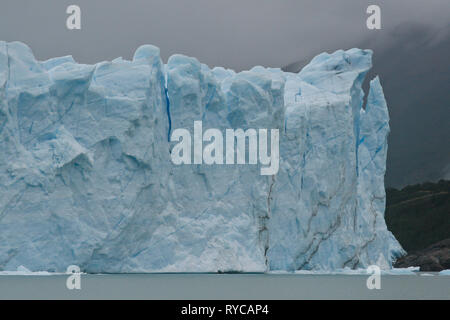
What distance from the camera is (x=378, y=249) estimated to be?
91.8 feet

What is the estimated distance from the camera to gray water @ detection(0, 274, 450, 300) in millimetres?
17891

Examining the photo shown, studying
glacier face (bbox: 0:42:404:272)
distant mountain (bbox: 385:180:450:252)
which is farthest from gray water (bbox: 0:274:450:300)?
distant mountain (bbox: 385:180:450:252)

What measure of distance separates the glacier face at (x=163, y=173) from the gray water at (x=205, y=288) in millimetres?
621

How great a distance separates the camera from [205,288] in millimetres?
19797

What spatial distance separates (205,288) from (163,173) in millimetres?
3737

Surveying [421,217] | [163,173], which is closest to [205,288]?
[163,173]

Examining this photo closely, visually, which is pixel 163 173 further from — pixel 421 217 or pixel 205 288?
pixel 421 217

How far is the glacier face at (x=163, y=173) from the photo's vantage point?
2061 cm

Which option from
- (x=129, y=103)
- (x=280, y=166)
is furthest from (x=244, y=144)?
(x=129, y=103)

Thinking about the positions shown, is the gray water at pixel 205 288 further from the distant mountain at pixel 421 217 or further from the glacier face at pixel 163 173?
the distant mountain at pixel 421 217

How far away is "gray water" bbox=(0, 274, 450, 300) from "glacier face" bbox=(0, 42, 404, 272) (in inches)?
24.5

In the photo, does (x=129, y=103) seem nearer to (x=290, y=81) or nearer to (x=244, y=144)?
(x=244, y=144)

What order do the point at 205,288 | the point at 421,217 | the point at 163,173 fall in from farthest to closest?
the point at 421,217, the point at 163,173, the point at 205,288

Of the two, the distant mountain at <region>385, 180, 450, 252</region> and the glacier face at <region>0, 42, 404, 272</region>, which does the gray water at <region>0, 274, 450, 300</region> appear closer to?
the glacier face at <region>0, 42, 404, 272</region>
